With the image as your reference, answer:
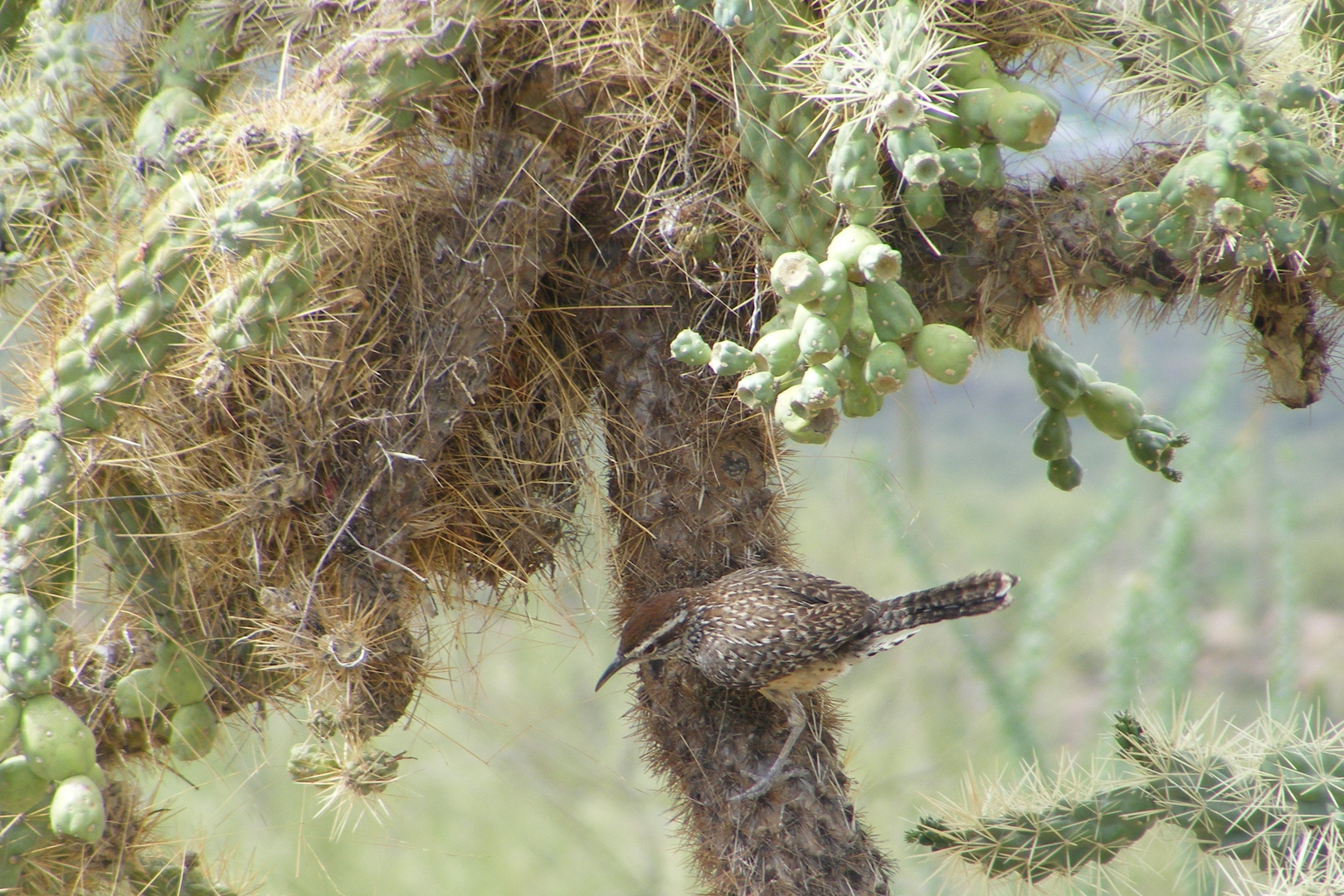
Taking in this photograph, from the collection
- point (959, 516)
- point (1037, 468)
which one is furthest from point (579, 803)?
point (1037, 468)

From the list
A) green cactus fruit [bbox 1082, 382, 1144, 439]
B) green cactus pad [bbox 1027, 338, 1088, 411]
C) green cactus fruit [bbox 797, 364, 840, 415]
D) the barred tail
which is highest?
green cactus fruit [bbox 797, 364, 840, 415]

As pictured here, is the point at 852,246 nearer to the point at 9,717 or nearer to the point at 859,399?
the point at 859,399

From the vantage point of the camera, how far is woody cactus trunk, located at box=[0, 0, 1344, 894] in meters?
0.80

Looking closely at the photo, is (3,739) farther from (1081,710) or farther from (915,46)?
(1081,710)

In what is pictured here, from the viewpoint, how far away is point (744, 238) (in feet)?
3.06

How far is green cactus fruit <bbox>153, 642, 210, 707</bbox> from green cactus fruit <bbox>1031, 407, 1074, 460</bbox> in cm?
97

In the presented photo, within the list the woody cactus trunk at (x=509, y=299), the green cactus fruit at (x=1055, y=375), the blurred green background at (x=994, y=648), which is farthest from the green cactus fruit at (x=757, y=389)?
the blurred green background at (x=994, y=648)

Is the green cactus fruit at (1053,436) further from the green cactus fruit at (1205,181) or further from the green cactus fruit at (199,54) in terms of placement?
the green cactus fruit at (199,54)

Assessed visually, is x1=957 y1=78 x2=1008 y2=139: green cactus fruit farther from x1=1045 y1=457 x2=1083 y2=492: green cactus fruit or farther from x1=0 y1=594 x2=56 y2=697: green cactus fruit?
x1=0 y1=594 x2=56 y2=697: green cactus fruit

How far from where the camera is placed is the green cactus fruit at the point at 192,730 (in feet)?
3.16

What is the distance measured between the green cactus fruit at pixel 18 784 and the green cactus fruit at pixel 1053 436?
3.53 ft

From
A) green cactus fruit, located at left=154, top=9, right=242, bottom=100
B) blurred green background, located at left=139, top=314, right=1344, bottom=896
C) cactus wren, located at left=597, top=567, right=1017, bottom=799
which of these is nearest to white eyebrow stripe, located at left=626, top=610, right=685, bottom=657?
cactus wren, located at left=597, top=567, right=1017, bottom=799

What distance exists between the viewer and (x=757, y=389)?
78 centimetres

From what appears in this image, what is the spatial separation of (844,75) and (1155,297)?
464mm
